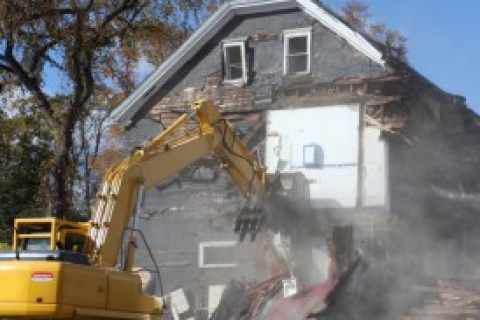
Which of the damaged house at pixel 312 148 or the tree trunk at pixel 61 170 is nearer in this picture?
the damaged house at pixel 312 148

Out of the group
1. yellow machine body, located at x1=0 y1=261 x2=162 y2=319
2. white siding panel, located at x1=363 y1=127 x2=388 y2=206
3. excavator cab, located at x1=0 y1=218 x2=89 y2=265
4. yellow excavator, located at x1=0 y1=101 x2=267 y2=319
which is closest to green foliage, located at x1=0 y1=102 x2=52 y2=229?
white siding panel, located at x1=363 y1=127 x2=388 y2=206

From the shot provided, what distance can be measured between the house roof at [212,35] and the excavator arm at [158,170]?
5.81m

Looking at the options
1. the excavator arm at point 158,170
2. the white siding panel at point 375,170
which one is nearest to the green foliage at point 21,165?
the white siding panel at point 375,170

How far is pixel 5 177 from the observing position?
137ft

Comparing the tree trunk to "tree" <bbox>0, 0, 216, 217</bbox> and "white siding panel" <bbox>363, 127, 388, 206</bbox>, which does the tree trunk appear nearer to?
"tree" <bbox>0, 0, 216, 217</bbox>

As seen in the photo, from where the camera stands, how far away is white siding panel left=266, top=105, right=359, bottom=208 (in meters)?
21.1

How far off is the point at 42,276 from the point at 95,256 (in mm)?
1669

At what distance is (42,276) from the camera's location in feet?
32.6

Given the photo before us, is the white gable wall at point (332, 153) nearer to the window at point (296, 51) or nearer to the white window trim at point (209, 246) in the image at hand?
the window at point (296, 51)

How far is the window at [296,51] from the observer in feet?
75.5

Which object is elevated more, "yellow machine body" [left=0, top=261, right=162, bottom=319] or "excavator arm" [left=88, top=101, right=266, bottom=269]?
"excavator arm" [left=88, top=101, right=266, bottom=269]

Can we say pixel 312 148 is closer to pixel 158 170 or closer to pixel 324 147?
pixel 324 147

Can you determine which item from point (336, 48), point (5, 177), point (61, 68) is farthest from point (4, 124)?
point (336, 48)

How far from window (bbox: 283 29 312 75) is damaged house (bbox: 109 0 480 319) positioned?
3cm
